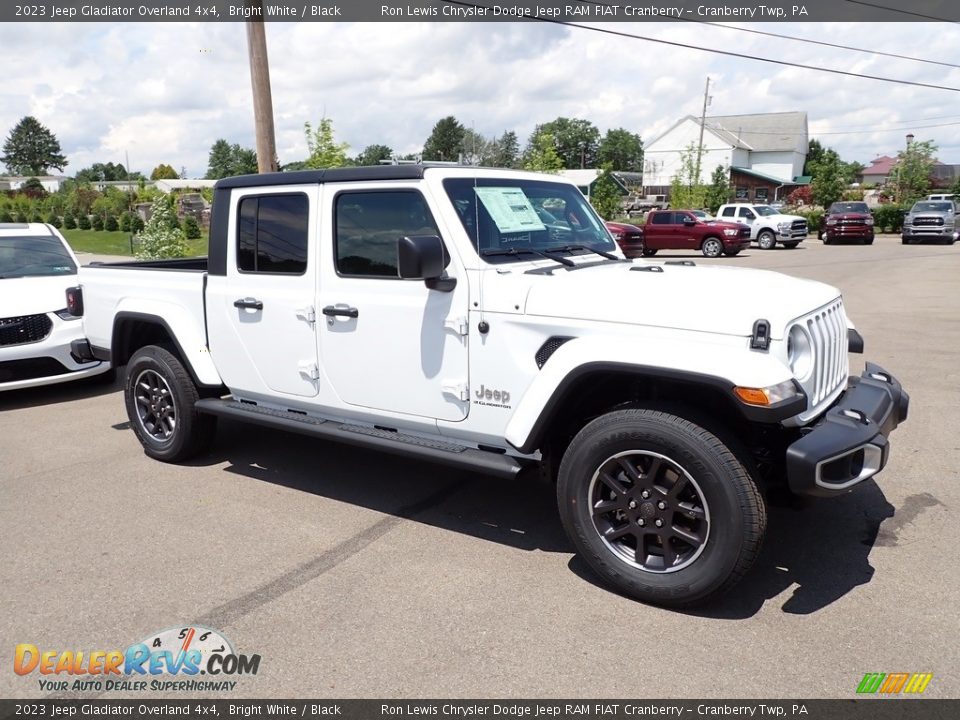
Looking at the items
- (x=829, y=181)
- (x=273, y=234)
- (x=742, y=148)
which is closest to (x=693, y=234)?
(x=273, y=234)

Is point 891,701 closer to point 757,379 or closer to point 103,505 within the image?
point 757,379

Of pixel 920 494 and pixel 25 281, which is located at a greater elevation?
pixel 25 281

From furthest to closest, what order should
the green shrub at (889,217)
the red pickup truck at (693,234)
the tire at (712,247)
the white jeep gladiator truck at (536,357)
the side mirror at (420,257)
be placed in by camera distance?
1. the green shrub at (889,217)
2. the tire at (712,247)
3. the red pickup truck at (693,234)
4. the side mirror at (420,257)
5. the white jeep gladiator truck at (536,357)

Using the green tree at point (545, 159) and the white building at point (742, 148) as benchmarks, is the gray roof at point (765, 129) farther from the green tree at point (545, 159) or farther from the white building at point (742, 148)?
the green tree at point (545, 159)

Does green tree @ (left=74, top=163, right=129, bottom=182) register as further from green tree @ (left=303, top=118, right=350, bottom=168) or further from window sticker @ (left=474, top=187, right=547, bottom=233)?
window sticker @ (left=474, top=187, right=547, bottom=233)

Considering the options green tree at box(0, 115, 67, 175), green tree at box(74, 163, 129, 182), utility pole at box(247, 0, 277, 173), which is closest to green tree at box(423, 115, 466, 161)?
green tree at box(74, 163, 129, 182)

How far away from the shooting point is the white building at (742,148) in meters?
68.5

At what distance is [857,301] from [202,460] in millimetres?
11931

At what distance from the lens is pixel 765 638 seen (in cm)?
331

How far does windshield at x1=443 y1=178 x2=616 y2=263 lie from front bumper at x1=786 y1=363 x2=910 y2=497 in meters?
1.76

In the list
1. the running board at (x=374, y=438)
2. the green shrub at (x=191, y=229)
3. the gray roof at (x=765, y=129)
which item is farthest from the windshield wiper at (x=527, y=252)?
the gray roof at (x=765, y=129)

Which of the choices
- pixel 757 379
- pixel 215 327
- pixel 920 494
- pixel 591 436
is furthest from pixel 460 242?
pixel 920 494

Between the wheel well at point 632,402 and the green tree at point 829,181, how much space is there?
5381cm

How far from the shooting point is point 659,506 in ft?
11.6
